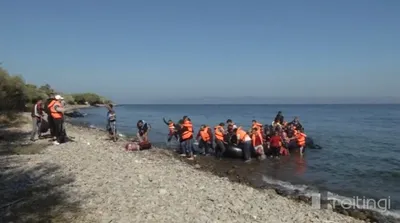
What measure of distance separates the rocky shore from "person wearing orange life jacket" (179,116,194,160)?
12.0ft

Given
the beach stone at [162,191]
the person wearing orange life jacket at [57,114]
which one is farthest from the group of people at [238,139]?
the beach stone at [162,191]

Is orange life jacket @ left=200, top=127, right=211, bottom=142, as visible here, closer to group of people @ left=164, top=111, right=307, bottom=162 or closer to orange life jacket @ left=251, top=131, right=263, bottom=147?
group of people @ left=164, top=111, right=307, bottom=162

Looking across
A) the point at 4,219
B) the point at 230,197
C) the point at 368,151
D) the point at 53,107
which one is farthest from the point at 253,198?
the point at 368,151

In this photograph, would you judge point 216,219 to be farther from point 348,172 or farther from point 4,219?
point 348,172

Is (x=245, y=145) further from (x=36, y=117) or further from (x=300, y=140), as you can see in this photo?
(x=36, y=117)

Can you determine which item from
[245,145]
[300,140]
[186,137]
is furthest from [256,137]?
[300,140]

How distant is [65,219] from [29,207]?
1023 millimetres

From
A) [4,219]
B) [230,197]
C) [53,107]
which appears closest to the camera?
[4,219]

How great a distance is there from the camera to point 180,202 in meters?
8.23

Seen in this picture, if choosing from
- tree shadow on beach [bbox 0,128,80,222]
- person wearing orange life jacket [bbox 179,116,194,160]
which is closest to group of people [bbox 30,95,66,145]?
tree shadow on beach [bbox 0,128,80,222]

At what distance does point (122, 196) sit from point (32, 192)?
2.00 meters

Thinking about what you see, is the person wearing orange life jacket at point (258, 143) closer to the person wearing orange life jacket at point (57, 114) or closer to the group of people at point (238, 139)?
the group of people at point (238, 139)

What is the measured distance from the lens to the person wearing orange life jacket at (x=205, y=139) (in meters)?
17.7

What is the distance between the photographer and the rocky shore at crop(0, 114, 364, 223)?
7176 millimetres
